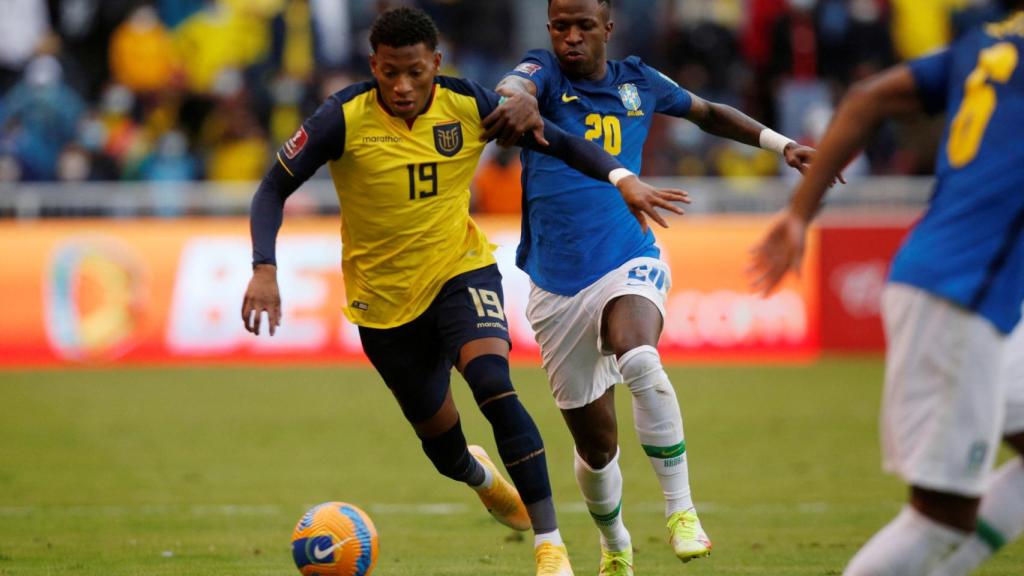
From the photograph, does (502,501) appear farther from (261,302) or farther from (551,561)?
(261,302)

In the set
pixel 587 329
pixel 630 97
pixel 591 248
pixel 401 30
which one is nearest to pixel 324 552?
pixel 587 329

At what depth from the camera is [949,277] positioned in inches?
194

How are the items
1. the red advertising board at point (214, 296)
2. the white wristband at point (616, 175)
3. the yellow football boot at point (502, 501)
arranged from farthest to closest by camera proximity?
1. the red advertising board at point (214, 296)
2. the yellow football boot at point (502, 501)
3. the white wristband at point (616, 175)

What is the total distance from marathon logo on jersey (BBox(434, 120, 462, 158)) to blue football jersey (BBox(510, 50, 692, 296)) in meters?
0.49

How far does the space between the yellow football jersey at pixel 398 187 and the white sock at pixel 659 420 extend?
1.07 metres

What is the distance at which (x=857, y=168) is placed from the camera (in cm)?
2220

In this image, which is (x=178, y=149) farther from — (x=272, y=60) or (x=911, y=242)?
(x=911, y=242)

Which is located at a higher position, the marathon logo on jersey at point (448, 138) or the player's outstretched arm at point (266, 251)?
the marathon logo on jersey at point (448, 138)

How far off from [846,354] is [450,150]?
13.8 metres

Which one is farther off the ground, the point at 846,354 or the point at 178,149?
the point at 178,149

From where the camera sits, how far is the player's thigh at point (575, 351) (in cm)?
791

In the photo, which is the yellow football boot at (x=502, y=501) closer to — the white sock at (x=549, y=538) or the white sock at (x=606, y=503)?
the white sock at (x=606, y=503)

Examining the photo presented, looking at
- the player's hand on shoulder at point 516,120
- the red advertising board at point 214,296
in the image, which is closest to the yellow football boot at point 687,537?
the player's hand on shoulder at point 516,120

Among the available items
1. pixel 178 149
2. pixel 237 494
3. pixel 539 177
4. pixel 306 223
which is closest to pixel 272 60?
pixel 178 149
